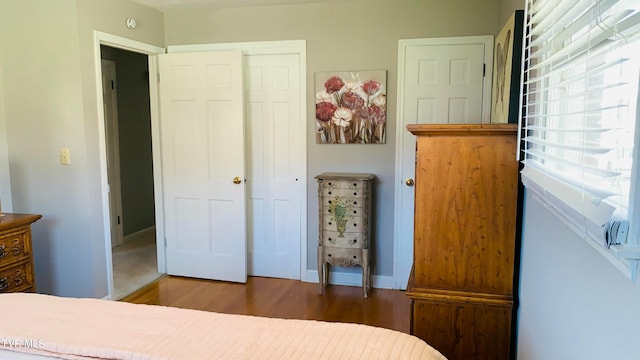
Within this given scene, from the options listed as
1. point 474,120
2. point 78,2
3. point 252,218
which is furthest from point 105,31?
point 474,120

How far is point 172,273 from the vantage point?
4027mm

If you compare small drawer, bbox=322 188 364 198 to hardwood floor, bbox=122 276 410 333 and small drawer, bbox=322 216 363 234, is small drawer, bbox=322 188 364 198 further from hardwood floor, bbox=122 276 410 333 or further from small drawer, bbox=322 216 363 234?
hardwood floor, bbox=122 276 410 333

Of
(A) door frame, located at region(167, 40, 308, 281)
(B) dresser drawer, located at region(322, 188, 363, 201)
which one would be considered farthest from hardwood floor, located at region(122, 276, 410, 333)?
(B) dresser drawer, located at region(322, 188, 363, 201)

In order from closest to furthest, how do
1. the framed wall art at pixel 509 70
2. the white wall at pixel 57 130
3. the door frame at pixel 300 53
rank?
the framed wall art at pixel 509 70
the white wall at pixel 57 130
the door frame at pixel 300 53

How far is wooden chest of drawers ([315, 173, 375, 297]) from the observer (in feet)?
11.2

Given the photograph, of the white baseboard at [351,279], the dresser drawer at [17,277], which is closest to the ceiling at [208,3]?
the dresser drawer at [17,277]

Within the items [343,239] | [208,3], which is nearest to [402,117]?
[343,239]

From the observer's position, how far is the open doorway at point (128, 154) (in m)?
4.82

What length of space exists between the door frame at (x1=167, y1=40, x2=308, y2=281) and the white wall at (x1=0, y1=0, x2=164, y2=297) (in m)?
0.78

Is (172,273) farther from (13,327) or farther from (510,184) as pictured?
(510,184)

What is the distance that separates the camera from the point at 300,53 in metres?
3.67

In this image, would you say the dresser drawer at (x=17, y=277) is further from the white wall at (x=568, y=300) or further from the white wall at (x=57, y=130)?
the white wall at (x=568, y=300)

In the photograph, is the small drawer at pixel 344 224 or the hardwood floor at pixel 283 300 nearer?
the hardwood floor at pixel 283 300

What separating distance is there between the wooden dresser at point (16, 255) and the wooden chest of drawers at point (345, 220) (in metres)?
2.01
